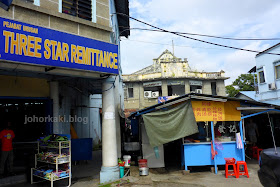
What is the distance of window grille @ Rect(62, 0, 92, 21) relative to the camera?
7.60m

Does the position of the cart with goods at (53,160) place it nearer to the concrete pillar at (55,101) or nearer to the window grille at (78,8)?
the concrete pillar at (55,101)

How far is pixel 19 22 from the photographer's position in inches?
230

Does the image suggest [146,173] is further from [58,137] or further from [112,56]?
[112,56]

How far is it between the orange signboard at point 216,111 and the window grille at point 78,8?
215 inches

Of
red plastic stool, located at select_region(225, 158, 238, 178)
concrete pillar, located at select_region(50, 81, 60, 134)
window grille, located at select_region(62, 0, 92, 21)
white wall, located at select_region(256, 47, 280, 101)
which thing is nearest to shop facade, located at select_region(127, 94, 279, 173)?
red plastic stool, located at select_region(225, 158, 238, 178)

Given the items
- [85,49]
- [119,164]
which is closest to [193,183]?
[119,164]

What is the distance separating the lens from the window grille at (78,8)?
7.60 metres

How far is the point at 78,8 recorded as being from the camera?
7832 millimetres

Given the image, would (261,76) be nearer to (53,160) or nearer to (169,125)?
(169,125)

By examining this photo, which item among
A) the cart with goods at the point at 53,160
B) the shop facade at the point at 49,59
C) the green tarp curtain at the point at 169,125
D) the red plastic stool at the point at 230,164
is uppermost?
the shop facade at the point at 49,59

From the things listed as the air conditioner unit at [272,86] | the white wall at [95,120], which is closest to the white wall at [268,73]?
the air conditioner unit at [272,86]

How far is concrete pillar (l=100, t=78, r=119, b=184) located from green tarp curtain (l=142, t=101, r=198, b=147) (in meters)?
1.35

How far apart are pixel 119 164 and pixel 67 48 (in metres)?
4.77

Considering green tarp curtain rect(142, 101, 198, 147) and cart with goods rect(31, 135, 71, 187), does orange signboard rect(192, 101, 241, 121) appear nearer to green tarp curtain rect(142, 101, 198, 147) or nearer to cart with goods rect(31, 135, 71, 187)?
green tarp curtain rect(142, 101, 198, 147)
